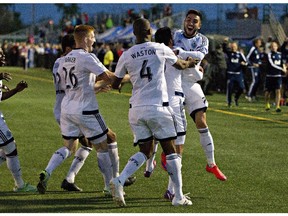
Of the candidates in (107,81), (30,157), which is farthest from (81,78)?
(30,157)

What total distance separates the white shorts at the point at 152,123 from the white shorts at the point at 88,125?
58 centimetres

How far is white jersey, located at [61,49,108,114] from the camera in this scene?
37.5ft

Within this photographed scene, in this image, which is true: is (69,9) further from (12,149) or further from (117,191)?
(117,191)

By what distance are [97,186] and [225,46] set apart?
20.8 m

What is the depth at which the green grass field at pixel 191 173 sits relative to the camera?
1104 centimetres

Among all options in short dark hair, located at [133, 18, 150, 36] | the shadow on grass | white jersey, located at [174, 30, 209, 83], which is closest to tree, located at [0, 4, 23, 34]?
white jersey, located at [174, 30, 209, 83]

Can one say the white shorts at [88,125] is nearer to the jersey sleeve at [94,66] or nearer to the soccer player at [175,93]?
the jersey sleeve at [94,66]

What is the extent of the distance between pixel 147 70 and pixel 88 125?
3.57 ft

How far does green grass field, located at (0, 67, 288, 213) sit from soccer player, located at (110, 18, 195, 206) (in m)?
0.50

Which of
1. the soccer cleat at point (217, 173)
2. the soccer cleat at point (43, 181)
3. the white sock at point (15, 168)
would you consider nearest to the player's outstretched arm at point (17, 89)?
the white sock at point (15, 168)

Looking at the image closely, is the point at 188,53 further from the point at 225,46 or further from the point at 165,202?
the point at 225,46

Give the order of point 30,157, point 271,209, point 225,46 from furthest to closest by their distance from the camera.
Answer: point 225,46 → point 30,157 → point 271,209

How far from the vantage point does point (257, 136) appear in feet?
66.5

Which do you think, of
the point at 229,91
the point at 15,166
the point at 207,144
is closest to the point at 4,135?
the point at 15,166
